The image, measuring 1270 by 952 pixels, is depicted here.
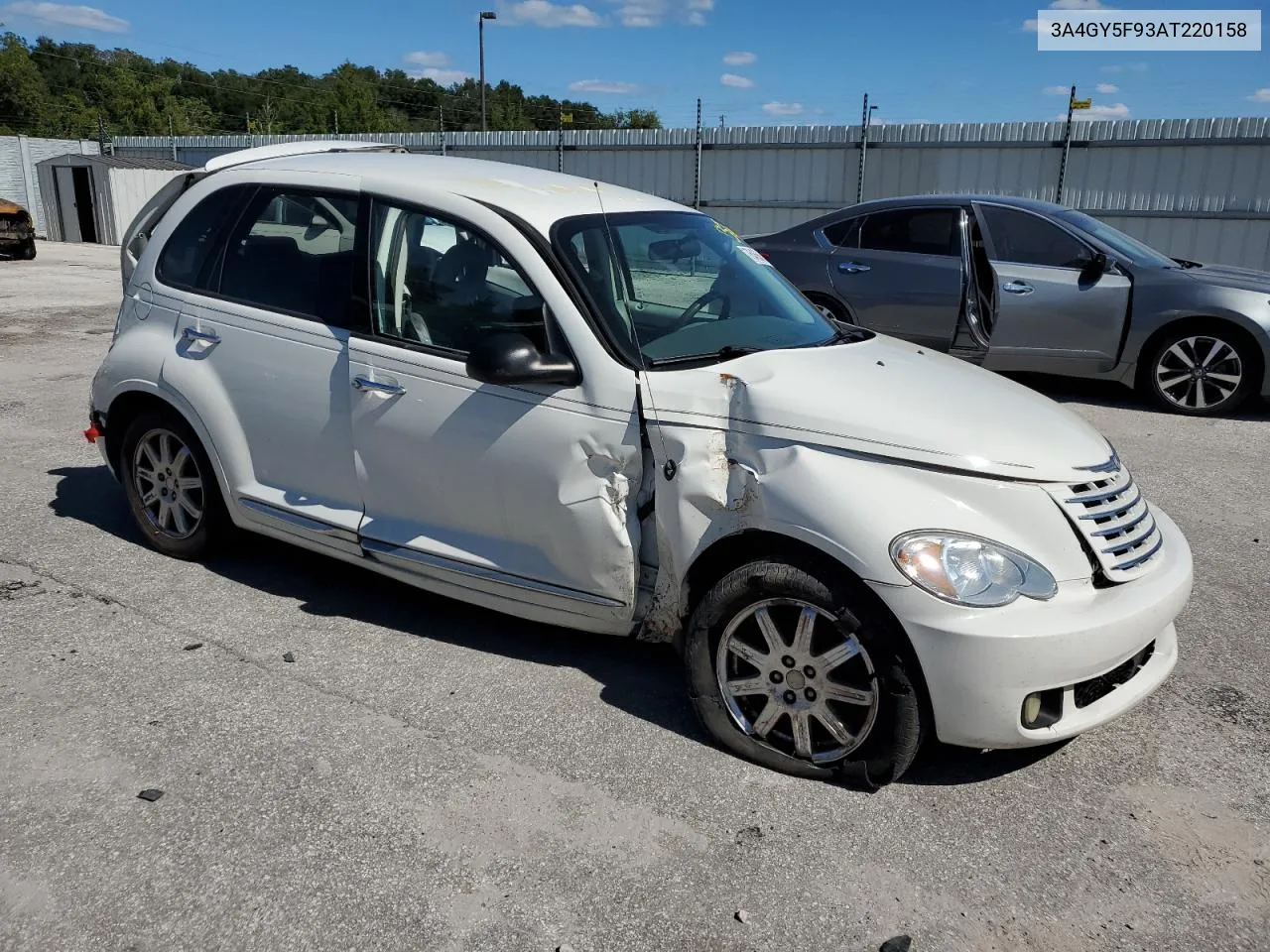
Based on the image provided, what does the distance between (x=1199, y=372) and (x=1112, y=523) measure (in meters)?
6.04

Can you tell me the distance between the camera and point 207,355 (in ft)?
14.6

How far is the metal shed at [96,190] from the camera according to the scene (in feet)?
86.8

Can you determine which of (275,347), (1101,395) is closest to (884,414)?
(275,347)

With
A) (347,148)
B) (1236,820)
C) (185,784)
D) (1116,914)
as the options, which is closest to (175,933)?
(185,784)

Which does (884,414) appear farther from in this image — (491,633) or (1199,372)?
(1199,372)

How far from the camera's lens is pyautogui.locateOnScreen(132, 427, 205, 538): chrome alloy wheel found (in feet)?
15.5

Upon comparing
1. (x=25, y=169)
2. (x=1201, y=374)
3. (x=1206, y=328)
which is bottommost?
(x=1201, y=374)

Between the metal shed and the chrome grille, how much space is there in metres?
27.5

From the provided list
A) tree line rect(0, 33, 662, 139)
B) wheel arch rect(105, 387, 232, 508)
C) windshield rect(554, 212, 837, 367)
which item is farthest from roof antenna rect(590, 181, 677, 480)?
tree line rect(0, 33, 662, 139)

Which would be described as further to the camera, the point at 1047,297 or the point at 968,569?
the point at 1047,297

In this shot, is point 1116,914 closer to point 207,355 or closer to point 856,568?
point 856,568

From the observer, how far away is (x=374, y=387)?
392 centimetres

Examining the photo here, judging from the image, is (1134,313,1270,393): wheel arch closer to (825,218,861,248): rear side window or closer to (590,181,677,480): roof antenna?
(825,218,861,248): rear side window

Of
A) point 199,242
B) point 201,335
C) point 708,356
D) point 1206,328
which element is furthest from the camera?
point 1206,328
